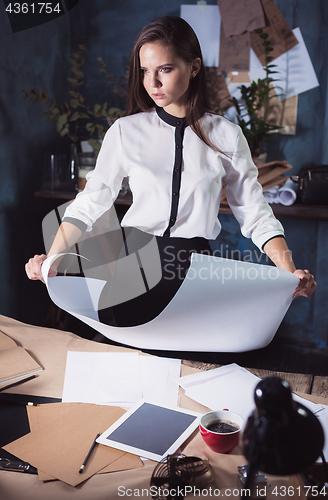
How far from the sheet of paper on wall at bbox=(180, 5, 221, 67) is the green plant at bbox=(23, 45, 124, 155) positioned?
0.54 m

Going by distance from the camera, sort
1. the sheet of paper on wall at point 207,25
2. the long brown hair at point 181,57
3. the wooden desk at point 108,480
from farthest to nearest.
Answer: the sheet of paper on wall at point 207,25, the long brown hair at point 181,57, the wooden desk at point 108,480

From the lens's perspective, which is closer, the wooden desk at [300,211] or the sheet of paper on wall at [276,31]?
the wooden desk at [300,211]

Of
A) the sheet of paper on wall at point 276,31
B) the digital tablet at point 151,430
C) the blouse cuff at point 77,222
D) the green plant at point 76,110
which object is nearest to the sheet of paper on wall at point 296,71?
the sheet of paper on wall at point 276,31

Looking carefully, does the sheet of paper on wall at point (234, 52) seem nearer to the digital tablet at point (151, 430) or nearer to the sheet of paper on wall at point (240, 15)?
the sheet of paper on wall at point (240, 15)

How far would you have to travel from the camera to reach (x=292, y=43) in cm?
229

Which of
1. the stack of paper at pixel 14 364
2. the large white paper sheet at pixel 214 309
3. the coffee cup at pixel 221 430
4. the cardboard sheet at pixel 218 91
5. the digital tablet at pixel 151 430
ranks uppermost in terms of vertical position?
the cardboard sheet at pixel 218 91

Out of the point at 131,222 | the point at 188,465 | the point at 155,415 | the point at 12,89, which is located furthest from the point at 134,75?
the point at 12,89

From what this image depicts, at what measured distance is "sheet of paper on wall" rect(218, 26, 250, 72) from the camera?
235 cm

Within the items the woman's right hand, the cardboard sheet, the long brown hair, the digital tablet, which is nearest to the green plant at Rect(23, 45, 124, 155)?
the cardboard sheet

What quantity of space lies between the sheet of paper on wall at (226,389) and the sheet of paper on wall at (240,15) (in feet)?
6.38

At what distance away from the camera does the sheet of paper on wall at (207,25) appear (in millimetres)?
2348

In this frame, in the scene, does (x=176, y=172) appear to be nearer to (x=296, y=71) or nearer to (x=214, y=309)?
(x=214, y=309)

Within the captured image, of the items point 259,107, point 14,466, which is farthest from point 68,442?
point 259,107

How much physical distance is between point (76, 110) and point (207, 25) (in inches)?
35.0
